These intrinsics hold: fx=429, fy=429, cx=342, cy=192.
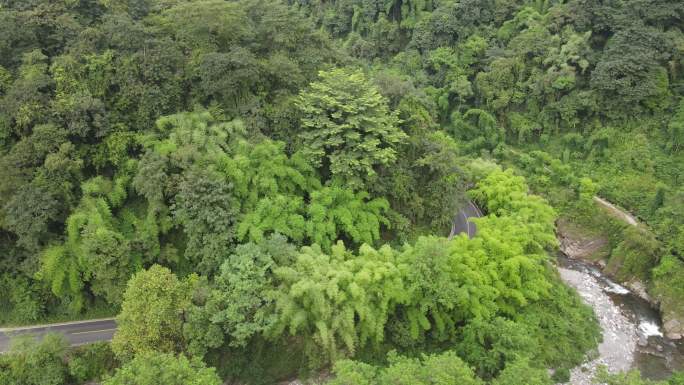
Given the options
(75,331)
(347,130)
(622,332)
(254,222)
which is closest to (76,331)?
(75,331)

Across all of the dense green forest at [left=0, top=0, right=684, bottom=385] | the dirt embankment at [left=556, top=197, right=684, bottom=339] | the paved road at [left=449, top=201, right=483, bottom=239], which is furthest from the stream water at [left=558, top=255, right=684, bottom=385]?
the paved road at [left=449, top=201, right=483, bottom=239]

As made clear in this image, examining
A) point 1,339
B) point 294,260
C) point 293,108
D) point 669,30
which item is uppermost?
point 669,30

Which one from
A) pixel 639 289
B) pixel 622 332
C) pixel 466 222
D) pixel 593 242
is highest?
pixel 466 222

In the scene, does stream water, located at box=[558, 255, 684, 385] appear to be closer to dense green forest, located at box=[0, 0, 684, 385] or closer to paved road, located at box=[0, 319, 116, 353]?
dense green forest, located at box=[0, 0, 684, 385]

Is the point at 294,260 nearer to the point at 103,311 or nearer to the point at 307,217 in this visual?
the point at 307,217

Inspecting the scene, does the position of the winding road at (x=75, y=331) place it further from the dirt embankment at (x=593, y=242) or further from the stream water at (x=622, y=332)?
the dirt embankment at (x=593, y=242)

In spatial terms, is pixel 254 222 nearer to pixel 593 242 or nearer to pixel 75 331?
pixel 75 331

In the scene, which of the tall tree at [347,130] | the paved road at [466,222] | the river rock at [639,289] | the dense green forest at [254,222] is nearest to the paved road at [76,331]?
the dense green forest at [254,222]

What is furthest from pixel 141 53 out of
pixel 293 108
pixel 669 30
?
pixel 669 30
